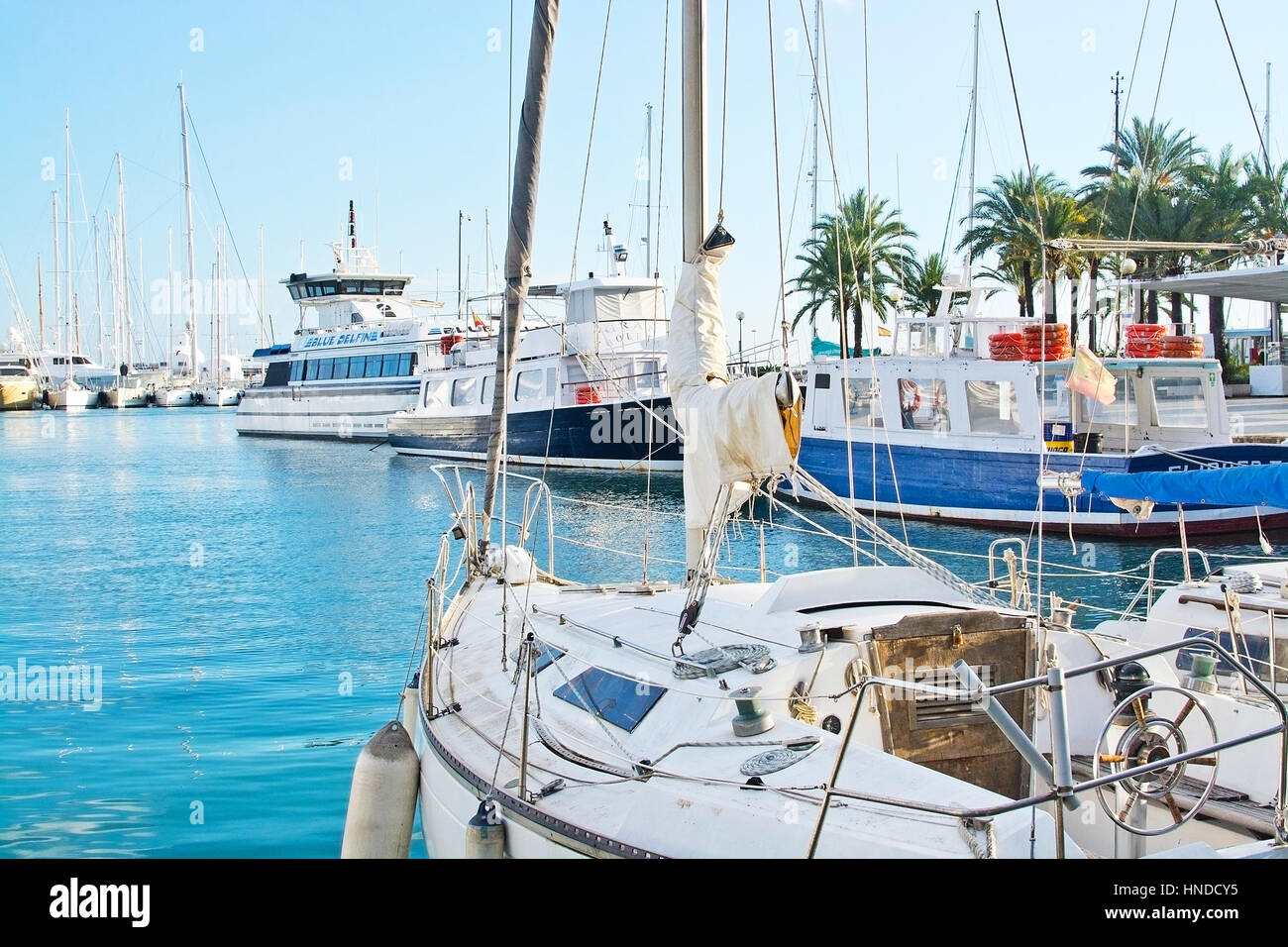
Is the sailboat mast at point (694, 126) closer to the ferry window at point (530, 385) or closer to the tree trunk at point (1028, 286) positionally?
the tree trunk at point (1028, 286)

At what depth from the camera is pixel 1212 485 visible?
13398 mm

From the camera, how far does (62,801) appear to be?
35.4ft

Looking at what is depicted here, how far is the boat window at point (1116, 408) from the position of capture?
25531 mm

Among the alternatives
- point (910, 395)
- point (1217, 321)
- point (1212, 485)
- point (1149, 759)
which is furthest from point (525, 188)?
point (1217, 321)

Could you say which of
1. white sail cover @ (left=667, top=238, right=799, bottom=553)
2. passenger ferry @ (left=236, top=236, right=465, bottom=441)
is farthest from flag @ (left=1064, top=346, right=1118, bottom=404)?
passenger ferry @ (left=236, top=236, right=465, bottom=441)

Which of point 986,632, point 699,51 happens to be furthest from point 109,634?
point 986,632

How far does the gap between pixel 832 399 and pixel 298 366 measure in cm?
4700

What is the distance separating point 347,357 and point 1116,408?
1862 inches

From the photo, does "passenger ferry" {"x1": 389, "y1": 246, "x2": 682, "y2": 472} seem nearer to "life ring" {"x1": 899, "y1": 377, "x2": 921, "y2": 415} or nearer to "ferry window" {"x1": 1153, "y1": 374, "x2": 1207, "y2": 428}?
"life ring" {"x1": 899, "y1": 377, "x2": 921, "y2": 415}

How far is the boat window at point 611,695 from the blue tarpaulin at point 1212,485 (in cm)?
748

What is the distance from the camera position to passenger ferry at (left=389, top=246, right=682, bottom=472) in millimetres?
39219

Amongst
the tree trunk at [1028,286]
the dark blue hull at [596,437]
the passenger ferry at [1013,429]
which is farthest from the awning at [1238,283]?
the dark blue hull at [596,437]

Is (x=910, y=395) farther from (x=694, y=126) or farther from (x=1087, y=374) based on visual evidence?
(x=694, y=126)
